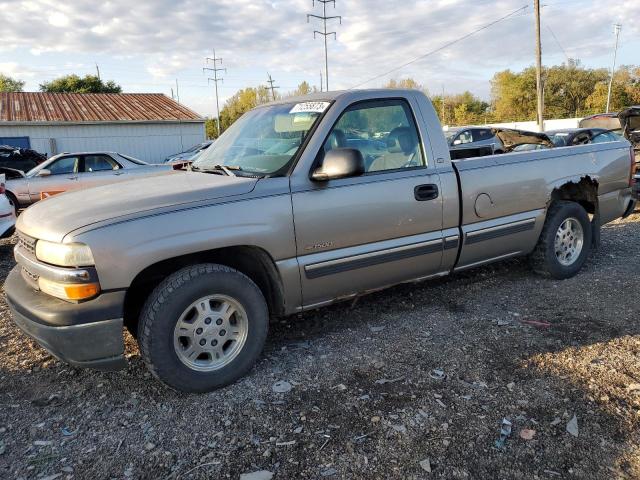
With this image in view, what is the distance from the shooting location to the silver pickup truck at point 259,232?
110 inches

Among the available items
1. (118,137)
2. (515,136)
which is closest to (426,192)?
(515,136)

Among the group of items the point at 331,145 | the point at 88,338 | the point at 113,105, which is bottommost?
the point at 88,338

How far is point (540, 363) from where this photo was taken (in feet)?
11.2

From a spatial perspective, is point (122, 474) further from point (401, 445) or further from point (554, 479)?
point (554, 479)

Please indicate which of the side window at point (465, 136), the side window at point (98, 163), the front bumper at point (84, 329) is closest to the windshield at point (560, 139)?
the side window at point (465, 136)

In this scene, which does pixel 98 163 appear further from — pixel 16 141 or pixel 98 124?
pixel 16 141

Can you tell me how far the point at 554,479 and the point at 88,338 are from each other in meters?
2.52

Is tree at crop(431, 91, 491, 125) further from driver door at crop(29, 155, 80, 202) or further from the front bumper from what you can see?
the front bumper

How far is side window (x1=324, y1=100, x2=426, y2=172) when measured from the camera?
370 cm

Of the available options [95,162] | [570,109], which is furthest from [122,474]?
[570,109]

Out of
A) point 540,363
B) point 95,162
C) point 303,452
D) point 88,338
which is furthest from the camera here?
point 95,162

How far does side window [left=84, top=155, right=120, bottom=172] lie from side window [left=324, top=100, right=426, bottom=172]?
900 centimetres

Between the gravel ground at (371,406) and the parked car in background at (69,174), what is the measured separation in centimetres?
676

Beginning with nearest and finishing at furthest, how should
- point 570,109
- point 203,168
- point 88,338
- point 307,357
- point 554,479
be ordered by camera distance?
point 554,479 → point 88,338 → point 307,357 → point 203,168 → point 570,109
